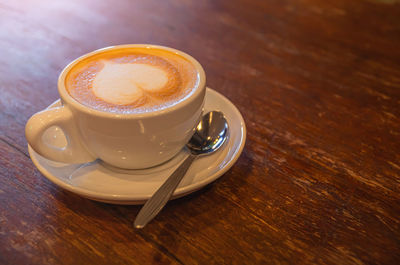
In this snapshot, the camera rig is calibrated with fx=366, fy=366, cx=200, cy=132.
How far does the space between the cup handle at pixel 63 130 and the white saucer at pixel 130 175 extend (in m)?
0.02

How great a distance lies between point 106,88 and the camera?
1.85 feet

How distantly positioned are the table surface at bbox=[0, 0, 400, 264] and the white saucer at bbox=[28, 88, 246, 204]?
0.03 m

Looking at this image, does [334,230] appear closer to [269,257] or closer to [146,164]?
[269,257]

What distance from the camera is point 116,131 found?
50cm

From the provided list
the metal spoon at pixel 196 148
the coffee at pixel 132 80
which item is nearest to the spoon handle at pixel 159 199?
the metal spoon at pixel 196 148

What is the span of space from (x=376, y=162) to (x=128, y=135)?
1.42 feet

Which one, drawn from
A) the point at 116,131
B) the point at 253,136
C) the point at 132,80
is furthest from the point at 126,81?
the point at 253,136

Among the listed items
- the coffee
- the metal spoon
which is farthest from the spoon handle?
the coffee

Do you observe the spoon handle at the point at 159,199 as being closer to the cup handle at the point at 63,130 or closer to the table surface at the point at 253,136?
the table surface at the point at 253,136

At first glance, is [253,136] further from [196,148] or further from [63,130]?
[63,130]

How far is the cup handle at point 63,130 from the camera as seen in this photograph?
19.7 inches

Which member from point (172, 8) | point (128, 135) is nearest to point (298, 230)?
point (128, 135)

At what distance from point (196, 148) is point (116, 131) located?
16 centimetres

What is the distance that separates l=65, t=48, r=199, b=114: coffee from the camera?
1.77 feet
